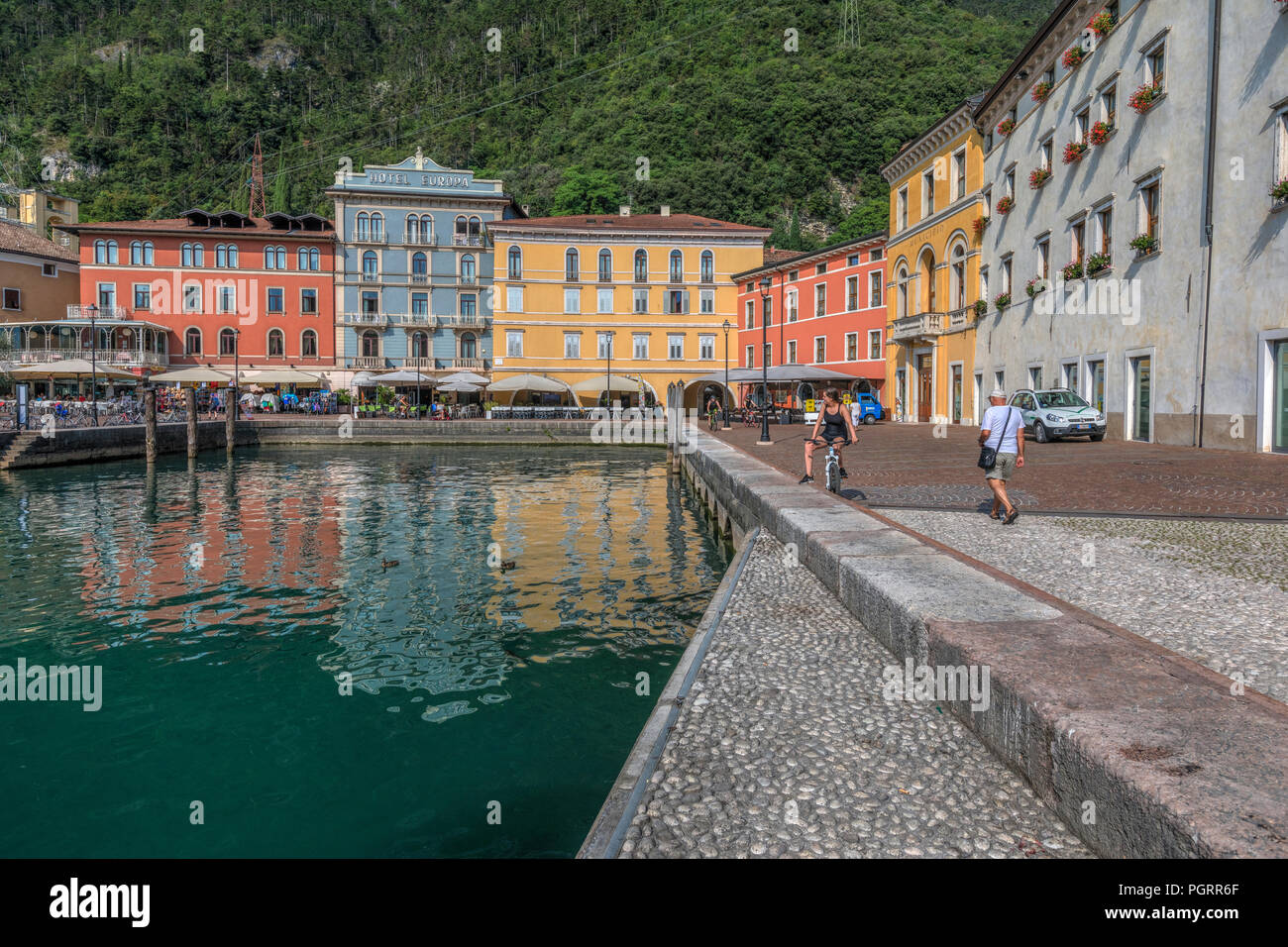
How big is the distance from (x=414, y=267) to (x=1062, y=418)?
44610 millimetres

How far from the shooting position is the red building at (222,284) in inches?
2087

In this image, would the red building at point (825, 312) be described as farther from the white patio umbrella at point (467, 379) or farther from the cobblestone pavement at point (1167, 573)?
the cobblestone pavement at point (1167, 573)

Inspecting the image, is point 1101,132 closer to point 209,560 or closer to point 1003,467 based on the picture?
point 1003,467

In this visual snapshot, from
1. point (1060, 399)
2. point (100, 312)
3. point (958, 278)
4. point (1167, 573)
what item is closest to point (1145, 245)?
point (1060, 399)

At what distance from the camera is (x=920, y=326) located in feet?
121

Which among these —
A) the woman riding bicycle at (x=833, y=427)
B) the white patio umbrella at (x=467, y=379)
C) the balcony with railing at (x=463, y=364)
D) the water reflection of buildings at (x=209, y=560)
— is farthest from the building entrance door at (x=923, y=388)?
the balcony with railing at (x=463, y=364)

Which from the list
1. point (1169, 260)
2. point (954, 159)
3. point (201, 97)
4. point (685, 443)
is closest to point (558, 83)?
point (201, 97)

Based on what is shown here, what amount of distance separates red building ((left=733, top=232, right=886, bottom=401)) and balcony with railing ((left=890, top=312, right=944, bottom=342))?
365 cm

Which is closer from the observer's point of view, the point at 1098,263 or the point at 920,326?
the point at 1098,263

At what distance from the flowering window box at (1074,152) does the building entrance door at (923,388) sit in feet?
48.4

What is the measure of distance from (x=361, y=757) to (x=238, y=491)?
736 inches

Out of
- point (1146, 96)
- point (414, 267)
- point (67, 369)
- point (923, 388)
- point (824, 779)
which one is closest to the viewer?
point (824, 779)

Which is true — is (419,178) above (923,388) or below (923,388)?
above
